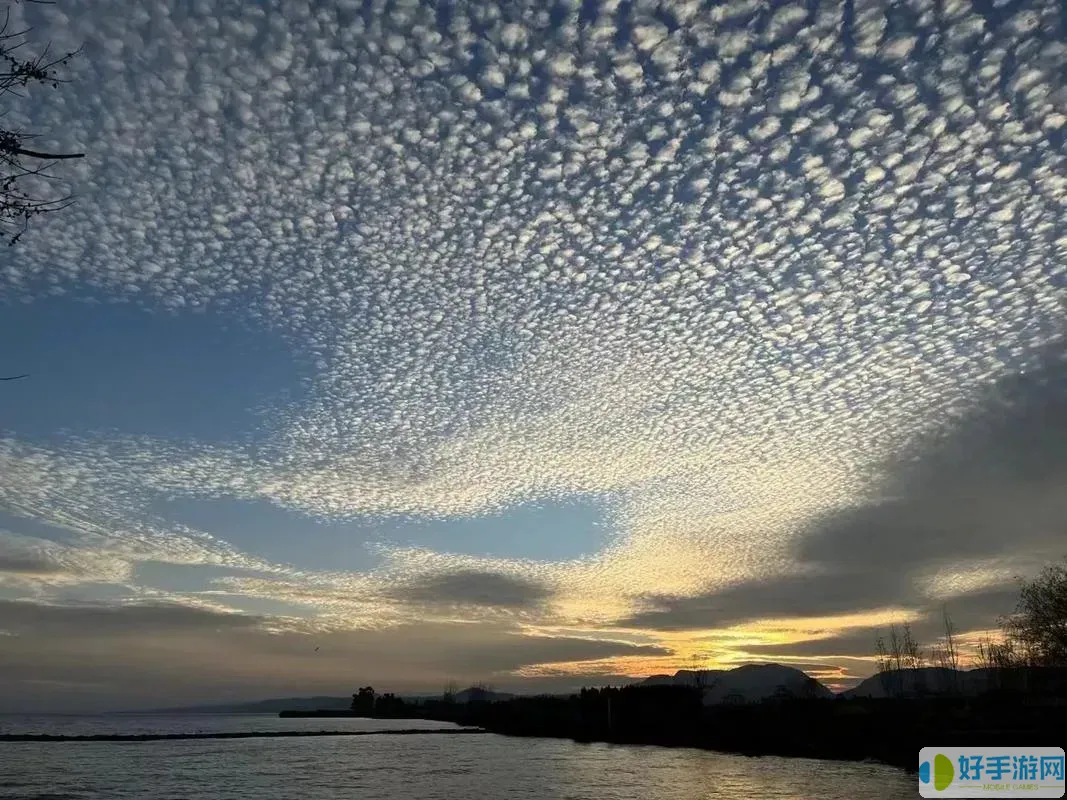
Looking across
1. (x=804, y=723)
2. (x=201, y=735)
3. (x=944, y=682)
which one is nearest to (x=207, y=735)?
(x=201, y=735)

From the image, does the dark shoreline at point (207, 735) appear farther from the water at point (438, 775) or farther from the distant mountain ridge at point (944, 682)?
the distant mountain ridge at point (944, 682)

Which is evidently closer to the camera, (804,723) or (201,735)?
(804,723)

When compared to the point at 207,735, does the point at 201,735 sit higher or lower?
higher

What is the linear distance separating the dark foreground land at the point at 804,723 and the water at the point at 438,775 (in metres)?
6.21

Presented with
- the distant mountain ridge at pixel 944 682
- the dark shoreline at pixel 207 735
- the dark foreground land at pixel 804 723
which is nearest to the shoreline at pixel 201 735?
the dark shoreline at pixel 207 735

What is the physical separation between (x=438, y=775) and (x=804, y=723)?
177 feet

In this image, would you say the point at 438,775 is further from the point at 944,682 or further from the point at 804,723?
the point at 944,682

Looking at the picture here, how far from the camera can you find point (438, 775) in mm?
68062

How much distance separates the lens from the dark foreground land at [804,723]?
65938 mm

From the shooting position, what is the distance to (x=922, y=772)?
111ft

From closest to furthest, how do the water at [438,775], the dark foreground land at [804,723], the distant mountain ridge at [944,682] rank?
the water at [438,775] → the dark foreground land at [804,723] → the distant mountain ridge at [944,682]

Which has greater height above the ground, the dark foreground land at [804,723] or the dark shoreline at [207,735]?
the dark foreground land at [804,723]

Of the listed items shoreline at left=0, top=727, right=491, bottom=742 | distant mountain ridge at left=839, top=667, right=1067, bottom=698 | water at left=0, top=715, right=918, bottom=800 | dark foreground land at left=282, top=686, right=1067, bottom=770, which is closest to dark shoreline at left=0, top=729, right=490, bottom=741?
shoreline at left=0, top=727, right=491, bottom=742

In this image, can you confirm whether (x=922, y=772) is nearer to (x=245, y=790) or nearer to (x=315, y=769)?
(x=245, y=790)
